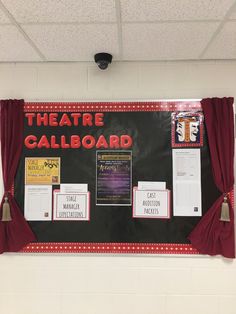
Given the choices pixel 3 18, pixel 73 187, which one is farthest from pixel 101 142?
pixel 3 18

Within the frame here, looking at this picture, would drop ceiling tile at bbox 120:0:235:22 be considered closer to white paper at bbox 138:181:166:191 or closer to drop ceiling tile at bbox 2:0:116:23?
drop ceiling tile at bbox 2:0:116:23

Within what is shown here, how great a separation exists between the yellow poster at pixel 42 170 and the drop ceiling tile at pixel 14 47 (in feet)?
2.53

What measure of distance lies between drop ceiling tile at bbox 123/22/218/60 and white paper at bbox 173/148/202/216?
2.41 feet

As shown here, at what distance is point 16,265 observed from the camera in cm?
220

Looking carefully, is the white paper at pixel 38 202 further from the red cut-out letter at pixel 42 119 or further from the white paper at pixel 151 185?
the white paper at pixel 151 185

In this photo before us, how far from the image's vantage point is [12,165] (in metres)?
2.21

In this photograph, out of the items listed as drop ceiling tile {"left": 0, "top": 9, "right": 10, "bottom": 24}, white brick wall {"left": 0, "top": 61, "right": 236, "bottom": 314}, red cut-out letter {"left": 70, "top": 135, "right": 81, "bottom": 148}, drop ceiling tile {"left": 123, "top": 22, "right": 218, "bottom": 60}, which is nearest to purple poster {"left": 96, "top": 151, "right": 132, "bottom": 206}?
red cut-out letter {"left": 70, "top": 135, "right": 81, "bottom": 148}

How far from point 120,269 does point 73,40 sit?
168 cm

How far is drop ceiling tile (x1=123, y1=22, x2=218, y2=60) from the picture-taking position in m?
1.70

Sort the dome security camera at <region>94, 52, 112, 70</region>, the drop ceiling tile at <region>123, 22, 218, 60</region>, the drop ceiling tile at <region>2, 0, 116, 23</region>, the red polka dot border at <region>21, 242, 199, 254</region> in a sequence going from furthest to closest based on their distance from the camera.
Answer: the red polka dot border at <region>21, 242, 199, 254</region> < the dome security camera at <region>94, 52, 112, 70</region> < the drop ceiling tile at <region>123, 22, 218, 60</region> < the drop ceiling tile at <region>2, 0, 116, 23</region>

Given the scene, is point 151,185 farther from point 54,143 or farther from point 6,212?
point 6,212

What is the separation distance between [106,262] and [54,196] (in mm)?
645

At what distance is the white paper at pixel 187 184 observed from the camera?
216 cm

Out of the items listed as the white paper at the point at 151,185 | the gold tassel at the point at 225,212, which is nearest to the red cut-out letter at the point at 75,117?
the white paper at the point at 151,185
